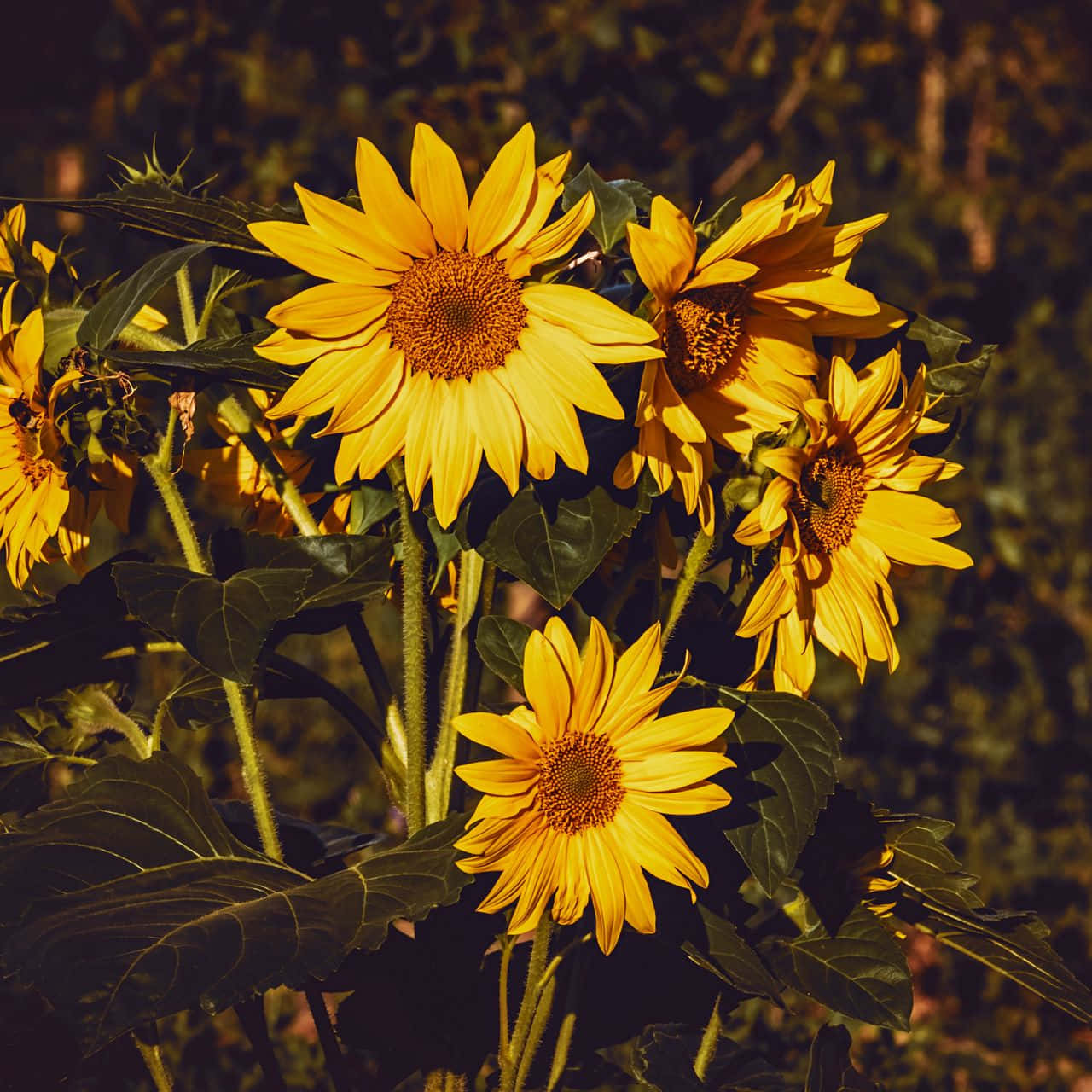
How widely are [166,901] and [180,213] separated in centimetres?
43

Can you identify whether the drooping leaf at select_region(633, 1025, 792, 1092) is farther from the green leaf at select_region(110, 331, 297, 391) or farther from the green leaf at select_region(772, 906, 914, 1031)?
the green leaf at select_region(110, 331, 297, 391)

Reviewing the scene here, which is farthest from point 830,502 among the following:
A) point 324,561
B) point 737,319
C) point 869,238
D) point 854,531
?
point 869,238

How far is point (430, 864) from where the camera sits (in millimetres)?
895

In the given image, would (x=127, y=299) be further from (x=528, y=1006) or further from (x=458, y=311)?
(x=528, y=1006)

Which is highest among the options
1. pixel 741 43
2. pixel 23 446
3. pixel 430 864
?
pixel 741 43

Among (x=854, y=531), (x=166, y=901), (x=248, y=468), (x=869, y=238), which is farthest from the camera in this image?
(x=869, y=238)

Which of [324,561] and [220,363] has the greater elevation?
[220,363]

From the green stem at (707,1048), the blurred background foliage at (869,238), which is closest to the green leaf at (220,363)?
the green stem at (707,1048)

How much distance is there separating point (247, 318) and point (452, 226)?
0.93 ft

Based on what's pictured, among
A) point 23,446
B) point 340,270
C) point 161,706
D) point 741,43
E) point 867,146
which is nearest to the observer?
point 340,270

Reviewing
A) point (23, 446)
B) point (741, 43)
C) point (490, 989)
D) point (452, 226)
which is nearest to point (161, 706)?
point (23, 446)

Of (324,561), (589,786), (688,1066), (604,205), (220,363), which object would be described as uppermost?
→ (604,205)

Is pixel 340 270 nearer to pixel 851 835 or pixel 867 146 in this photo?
pixel 851 835

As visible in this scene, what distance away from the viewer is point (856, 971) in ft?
3.17
